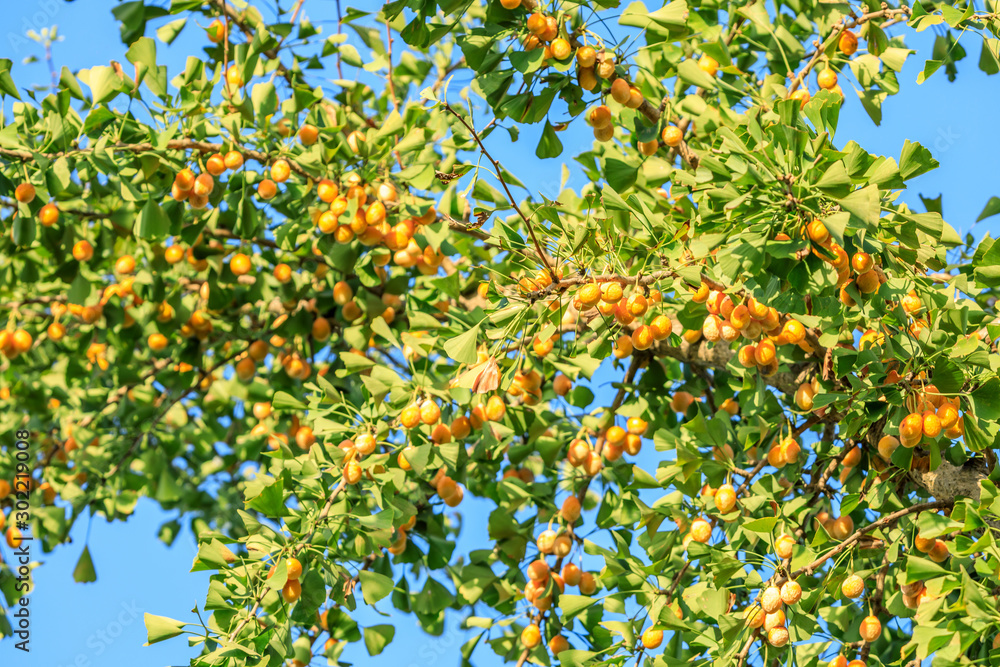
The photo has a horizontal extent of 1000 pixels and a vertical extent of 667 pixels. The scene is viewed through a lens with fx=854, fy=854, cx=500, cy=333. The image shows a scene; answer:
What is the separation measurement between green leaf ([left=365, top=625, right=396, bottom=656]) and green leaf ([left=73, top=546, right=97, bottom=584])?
1.59 metres

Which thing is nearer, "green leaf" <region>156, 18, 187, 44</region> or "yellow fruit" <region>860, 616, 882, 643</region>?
"yellow fruit" <region>860, 616, 882, 643</region>

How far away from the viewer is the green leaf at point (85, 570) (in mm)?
3633

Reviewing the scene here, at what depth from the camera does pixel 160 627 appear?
211 centimetres

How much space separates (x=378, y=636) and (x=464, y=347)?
117 cm

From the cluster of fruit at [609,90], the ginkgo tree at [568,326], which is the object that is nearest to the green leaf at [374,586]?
the ginkgo tree at [568,326]

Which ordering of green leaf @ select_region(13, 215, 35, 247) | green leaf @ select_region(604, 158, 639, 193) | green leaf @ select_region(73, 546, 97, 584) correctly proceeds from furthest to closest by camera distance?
1. green leaf @ select_region(73, 546, 97, 584)
2. green leaf @ select_region(13, 215, 35, 247)
3. green leaf @ select_region(604, 158, 639, 193)

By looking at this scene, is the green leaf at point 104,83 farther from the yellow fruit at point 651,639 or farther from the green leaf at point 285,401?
the yellow fruit at point 651,639

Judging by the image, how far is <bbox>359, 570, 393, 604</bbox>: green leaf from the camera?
2.38 m

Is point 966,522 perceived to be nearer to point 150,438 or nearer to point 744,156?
point 744,156

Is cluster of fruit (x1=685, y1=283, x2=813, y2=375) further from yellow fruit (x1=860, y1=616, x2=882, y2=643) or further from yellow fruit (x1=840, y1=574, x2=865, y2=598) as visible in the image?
yellow fruit (x1=860, y1=616, x2=882, y2=643)

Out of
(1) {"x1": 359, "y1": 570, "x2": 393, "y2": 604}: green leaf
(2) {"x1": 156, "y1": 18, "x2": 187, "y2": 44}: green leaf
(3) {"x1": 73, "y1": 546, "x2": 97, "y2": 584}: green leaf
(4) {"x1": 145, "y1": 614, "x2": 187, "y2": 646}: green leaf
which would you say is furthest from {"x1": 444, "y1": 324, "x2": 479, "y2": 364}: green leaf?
(3) {"x1": 73, "y1": 546, "x2": 97, "y2": 584}: green leaf

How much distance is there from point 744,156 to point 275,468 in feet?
4.89

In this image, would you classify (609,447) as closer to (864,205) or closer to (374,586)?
(374,586)

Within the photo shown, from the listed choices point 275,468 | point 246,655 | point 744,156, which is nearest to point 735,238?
point 744,156
